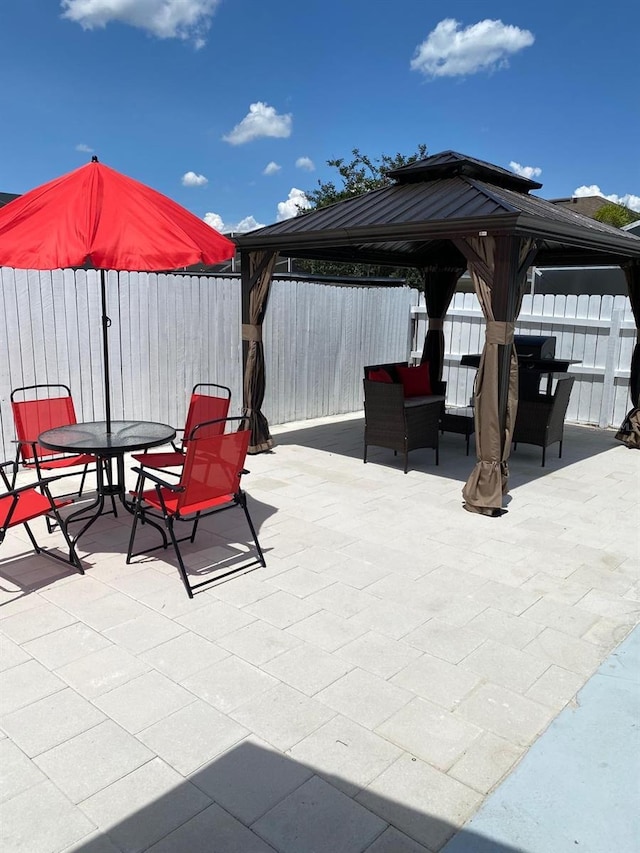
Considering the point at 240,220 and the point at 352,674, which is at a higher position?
the point at 240,220

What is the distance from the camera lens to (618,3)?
838cm

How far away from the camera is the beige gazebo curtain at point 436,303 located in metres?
9.02

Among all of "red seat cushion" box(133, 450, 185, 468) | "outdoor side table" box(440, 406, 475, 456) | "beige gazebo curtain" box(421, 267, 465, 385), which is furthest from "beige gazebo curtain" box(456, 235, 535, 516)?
"beige gazebo curtain" box(421, 267, 465, 385)

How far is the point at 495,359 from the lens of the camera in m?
4.96

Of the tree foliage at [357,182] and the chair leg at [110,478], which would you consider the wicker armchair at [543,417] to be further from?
the tree foliage at [357,182]

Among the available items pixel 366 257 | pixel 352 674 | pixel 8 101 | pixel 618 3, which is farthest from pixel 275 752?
pixel 8 101

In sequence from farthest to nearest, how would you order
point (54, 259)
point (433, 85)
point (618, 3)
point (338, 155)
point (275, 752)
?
point (338, 155)
point (433, 85)
point (618, 3)
point (54, 259)
point (275, 752)

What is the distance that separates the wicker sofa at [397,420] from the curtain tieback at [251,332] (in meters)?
1.37

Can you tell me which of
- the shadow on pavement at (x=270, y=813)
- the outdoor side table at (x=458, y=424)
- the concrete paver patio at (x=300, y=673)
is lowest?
the concrete paver patio at (x=300, y=673)

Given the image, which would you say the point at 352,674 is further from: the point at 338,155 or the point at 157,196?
the point at 338,155

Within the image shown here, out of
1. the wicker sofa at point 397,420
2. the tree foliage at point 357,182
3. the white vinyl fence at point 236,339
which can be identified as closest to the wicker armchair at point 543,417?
the wicker sofa at point 397,420

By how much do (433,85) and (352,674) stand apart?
16031 mm

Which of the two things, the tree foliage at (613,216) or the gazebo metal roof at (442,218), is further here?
the tree foliage at (613,216)

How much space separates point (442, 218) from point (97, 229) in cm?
277
